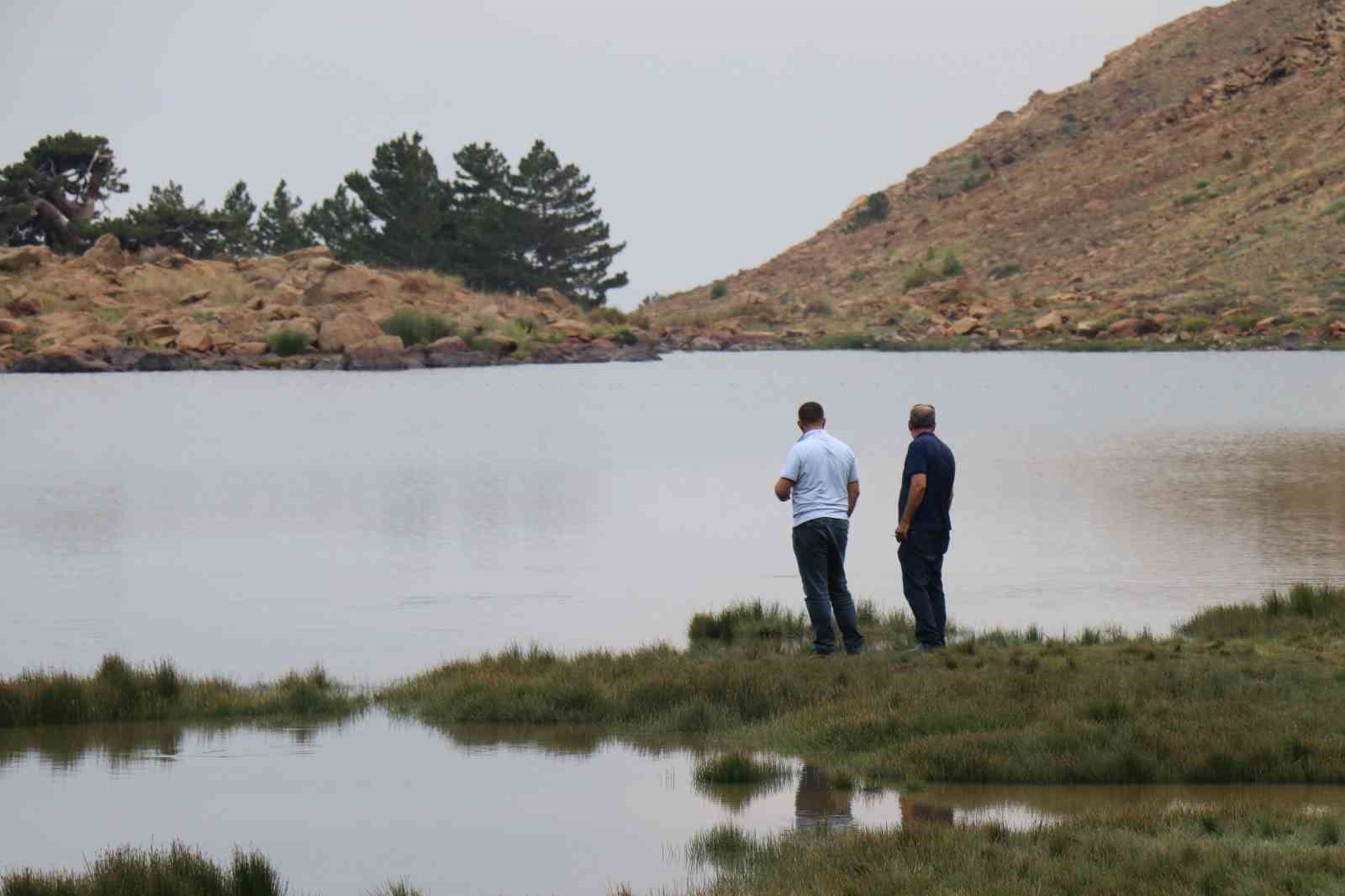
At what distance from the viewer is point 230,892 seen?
8422mm

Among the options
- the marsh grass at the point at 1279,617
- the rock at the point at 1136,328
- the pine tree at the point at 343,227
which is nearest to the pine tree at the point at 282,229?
the pine tree at the point at 343,227

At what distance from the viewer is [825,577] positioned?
14.3m

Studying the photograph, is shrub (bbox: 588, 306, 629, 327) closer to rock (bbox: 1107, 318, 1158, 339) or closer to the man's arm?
rock (bbox: 1107, 318, 1158, 339)

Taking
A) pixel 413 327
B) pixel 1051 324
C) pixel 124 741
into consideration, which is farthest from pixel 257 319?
pixel 124 741

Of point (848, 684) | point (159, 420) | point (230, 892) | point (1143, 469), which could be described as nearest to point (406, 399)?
point (159, 420)

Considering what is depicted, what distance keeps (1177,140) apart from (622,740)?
119013 millimetres

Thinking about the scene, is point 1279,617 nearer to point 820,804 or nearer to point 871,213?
point 820,804

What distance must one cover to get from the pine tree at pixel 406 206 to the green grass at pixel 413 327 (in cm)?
1839

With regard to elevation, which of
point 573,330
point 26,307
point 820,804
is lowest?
point 820,804

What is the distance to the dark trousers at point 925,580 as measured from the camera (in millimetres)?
14148

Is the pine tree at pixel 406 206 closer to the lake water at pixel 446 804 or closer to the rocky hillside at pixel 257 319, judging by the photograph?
the rocky hillside at pixel 257 319

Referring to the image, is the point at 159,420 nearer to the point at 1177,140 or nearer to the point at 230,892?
the point at 230,892

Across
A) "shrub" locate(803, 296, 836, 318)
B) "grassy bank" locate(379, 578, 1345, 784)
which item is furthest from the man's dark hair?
"shrub" locate(803, 296, 836, 318)

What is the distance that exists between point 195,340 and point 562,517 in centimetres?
5652
